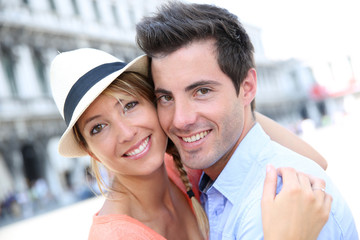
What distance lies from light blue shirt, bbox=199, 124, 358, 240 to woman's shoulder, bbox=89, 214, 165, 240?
362 millimetres

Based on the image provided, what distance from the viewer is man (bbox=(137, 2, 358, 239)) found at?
1893mm

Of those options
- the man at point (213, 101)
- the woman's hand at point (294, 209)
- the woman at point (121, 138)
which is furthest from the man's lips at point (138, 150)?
the woman's hand at point (294, 209)

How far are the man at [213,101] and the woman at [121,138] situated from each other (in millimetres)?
166

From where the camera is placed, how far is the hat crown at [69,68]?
2.27 metres

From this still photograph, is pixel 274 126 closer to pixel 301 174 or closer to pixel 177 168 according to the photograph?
pixel 177 168

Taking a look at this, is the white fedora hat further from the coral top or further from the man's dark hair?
the coral top

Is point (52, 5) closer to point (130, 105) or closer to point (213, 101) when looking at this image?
point (130, 105)

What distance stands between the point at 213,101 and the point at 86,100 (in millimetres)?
685

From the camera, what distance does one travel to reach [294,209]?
1.61 metres

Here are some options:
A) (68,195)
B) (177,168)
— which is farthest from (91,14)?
(177,168)

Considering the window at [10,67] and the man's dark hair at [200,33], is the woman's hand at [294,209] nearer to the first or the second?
the man's dark hair at [200,33]

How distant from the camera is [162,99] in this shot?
7.20 ft

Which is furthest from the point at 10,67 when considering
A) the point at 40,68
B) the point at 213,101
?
the point at 213,101

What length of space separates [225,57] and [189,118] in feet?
1.26
